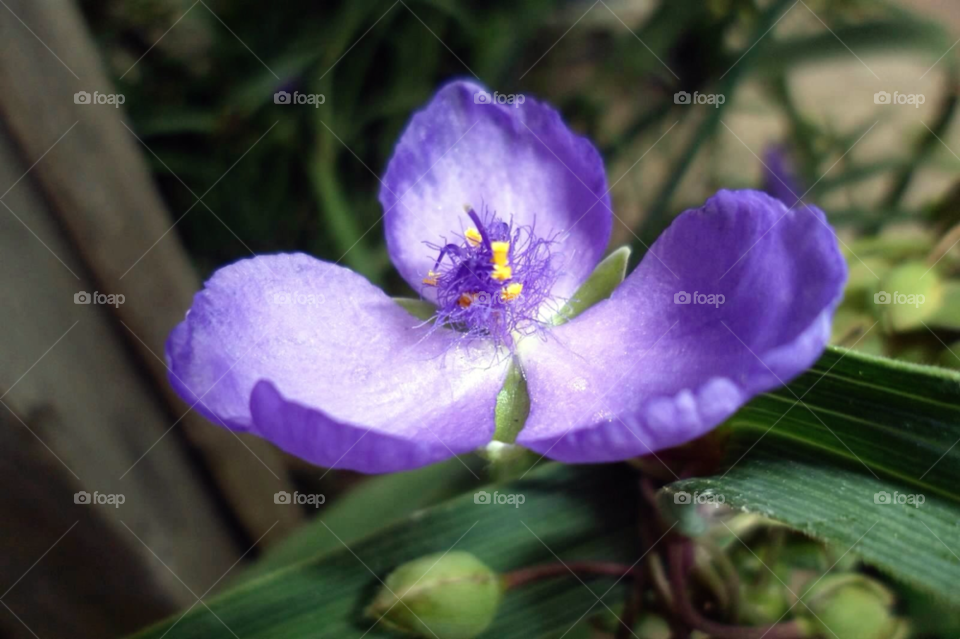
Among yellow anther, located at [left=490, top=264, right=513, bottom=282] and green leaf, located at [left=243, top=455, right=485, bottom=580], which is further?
green leaf, located at [left=243, top=455, right=485, bottom=580]

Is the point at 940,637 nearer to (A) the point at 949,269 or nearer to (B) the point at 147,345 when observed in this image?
(A) the point at 949,269

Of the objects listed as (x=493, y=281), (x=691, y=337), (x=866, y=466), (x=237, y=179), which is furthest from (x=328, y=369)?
(x=237, y=179)

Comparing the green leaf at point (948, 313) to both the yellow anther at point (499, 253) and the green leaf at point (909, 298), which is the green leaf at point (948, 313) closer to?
the green leaf at point (909, 298)

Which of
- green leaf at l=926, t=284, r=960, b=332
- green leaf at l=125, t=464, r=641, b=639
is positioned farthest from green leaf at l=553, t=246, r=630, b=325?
green leaf at l=926, t=284, r=960, b=332

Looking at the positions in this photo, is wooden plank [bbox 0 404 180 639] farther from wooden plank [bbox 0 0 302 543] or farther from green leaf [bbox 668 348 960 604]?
green leaf [bbox 668 348 960 604]

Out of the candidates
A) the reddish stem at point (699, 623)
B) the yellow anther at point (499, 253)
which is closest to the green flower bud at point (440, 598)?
the reddish stem at point (699, 623)

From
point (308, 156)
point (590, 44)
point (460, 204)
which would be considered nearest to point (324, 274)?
point (460, 204)
